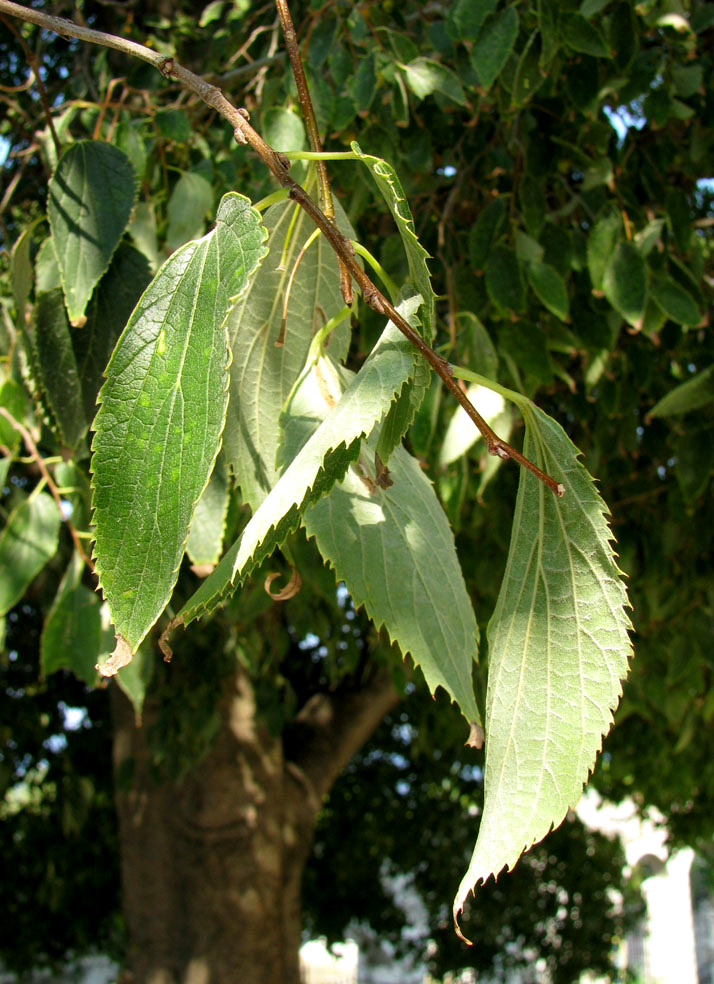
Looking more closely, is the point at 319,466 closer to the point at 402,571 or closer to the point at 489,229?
the point at 402,571

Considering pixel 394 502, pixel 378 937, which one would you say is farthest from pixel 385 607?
pixel 378 937

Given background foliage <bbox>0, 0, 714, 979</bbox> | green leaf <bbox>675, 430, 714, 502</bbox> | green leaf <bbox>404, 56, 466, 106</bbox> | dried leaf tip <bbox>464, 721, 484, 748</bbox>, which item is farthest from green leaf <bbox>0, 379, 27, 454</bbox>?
green leaf <bbox>675, 430, 714, 502</bbox>

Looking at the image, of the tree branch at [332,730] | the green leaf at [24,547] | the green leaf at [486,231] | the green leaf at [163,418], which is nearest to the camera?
the green leaf at [163,418]

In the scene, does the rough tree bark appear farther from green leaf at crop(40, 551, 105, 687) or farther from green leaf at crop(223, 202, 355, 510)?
green leaf at crop(223, 202, 355, 510)

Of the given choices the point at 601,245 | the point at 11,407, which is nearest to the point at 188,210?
the point at 11,407

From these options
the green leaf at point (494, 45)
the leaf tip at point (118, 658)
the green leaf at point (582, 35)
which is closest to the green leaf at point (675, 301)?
the green leaf at point (582, 35)

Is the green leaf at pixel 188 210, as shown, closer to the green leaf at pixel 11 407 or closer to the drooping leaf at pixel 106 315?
the green leaf at pixel 11 407

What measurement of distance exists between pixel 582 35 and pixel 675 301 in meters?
0.46

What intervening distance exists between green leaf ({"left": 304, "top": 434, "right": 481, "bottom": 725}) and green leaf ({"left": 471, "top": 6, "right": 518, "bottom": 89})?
3.40ft

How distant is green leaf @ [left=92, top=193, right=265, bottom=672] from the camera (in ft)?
1.51

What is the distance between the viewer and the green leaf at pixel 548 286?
1691 millimetres

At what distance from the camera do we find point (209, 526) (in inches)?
37.2

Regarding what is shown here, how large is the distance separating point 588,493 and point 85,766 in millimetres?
4787

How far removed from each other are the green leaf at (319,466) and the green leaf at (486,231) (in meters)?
1.31
